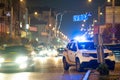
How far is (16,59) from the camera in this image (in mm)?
25953

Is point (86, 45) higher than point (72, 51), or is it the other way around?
point (86, 45)

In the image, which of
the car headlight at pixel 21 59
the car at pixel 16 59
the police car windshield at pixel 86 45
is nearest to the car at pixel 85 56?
the police car windshield at pixel 86 45

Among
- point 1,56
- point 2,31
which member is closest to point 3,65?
point 1,56

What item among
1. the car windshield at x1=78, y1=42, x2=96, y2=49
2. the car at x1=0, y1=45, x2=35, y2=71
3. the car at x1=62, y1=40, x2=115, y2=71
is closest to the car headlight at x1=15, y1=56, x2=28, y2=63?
the car at x1=0, y1=45, x2=35, y2=71

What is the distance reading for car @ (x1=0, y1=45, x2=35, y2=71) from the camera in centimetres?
2567

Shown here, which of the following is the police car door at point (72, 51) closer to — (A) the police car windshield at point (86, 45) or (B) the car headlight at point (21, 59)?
(A) the police car windshield at point (86, 45)

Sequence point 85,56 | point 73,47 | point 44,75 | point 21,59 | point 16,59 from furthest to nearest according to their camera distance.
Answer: point 73,47, point 21,59, point 16,59, point 85,56, point 44,75

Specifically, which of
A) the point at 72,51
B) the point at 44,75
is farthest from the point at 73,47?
the point at 44,75

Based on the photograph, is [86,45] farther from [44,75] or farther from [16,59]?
[44,75]

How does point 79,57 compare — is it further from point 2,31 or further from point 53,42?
point 53,42

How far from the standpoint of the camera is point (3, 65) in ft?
84.1

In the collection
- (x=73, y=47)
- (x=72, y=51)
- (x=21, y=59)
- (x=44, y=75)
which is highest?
(x=73, y=47)

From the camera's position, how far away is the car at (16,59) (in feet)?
84.2

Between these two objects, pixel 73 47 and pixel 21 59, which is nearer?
pixel 21 59
